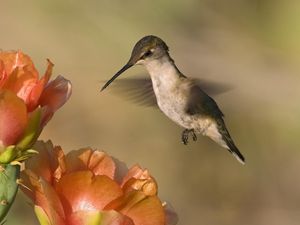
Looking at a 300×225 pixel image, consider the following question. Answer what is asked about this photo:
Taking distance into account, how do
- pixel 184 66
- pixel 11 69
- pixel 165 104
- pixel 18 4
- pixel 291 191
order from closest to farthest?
pixel 11 69
pixel 165 104
pixel 291 191
pixel 184 66
pixel 18 4

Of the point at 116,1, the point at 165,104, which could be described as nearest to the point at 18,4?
the point at 116,1

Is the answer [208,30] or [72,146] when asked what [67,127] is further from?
[208,30]

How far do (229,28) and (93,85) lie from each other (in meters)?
0.88

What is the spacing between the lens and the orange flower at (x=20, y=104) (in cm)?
111

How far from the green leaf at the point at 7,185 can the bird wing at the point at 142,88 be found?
132 centimetres

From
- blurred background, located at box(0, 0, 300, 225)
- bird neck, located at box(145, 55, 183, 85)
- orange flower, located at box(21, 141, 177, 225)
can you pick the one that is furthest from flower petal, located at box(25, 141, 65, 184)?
blurred background, located at box(0, 0, 300, 225)

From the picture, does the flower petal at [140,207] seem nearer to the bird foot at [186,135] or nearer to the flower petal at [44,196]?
the flower petal at [44,196]

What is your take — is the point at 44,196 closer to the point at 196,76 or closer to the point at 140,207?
the point at 140,207

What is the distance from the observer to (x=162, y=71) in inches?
98.0

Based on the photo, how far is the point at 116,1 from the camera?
5.36 m

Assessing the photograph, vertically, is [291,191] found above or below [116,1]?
below

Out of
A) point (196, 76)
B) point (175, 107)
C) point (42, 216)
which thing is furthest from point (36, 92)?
point (196, 76)

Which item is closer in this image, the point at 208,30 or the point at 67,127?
the point at 67,127

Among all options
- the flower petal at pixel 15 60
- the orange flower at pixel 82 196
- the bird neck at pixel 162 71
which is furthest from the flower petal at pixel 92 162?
the bird neck at pixel 162 71
